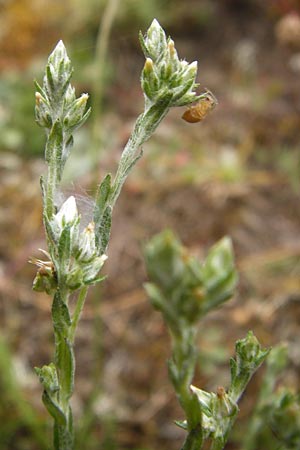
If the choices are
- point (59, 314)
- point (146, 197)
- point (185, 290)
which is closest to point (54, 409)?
point (59, 314)

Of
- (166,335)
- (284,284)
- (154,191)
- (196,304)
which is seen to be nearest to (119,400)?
(166,335)

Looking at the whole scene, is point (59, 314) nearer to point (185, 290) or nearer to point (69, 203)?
point (69, 203)

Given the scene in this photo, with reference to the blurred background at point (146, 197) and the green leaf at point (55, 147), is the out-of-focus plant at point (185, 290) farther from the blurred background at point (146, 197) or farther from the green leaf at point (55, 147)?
the blurred background at point (146, 197)

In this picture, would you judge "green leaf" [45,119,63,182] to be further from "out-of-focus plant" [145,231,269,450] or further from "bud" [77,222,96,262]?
"out-of-focus plant" [145,231,269,450]

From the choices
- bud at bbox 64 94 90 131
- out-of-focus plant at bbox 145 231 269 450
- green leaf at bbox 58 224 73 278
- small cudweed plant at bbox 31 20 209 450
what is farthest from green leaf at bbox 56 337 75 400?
bud at bbox 64 94 90 131

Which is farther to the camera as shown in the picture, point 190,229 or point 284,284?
point 190,229

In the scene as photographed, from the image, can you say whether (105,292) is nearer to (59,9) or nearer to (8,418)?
(8,418)
